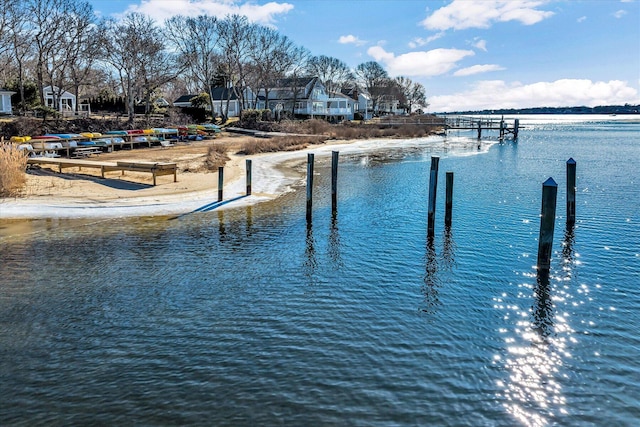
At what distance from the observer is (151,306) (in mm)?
10289

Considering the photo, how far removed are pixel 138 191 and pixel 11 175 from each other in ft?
15.6

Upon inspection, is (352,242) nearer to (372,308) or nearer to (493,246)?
(493,246)

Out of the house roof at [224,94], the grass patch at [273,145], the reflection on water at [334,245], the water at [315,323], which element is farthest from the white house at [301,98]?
the water at [315,323]

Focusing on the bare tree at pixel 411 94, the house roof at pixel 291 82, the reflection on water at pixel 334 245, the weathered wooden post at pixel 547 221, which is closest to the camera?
the weathered wooden post at pixel 547 221

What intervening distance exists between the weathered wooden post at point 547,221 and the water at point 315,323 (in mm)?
416

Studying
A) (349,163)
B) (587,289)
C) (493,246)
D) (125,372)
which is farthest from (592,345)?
(349,163)

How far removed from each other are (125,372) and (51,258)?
716cm

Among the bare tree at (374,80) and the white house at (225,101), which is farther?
the bare tree at (374,80)

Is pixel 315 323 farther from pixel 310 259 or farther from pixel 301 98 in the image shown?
pixel 301 98

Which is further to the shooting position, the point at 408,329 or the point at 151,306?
the point at 151,306

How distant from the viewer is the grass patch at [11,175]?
19.7m

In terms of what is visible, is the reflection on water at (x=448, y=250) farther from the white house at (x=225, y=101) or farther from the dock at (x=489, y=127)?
the white house at (x=225, y=101)

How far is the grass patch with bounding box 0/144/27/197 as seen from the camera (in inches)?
774

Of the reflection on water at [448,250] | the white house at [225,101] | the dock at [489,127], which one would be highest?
the white house at [225,101]
